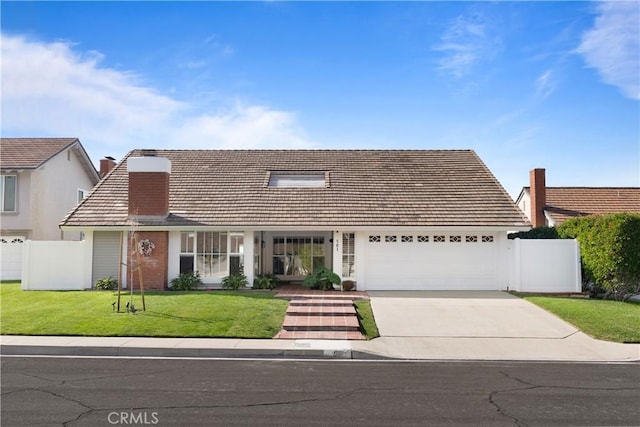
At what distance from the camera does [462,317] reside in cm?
1381

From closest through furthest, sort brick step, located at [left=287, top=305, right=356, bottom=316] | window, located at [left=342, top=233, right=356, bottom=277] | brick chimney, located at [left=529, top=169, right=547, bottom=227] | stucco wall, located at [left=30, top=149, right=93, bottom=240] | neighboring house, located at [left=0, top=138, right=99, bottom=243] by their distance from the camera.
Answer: brick step, located at [left=287, top=305, right=356, bottom=316] → window, located at [left=342, top=233, right=356, bottom=277] → neighboring house, located at [left=0, top=138, right=99, bottom=243] → stucco wall, located at [left=30, top=149, right=93, bottom=240] → brick chimney, located at [left=529, top=169, right=547, bottom=227]

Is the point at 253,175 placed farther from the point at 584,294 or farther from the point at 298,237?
the point at 584,294

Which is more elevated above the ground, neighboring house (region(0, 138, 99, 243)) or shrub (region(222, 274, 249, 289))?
neighboring house (region(0, 138, 99, 243))

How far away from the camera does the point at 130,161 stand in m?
18.3

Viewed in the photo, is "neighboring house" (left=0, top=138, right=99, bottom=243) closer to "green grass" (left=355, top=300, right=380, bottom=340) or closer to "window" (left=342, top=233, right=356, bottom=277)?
"window" (left=342, top=233, right=356, bottom=277)

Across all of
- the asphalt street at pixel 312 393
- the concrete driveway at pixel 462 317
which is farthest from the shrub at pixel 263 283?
the asphalt street at pixel 312 393

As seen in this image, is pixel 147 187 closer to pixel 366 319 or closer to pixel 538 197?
pixel 366 319

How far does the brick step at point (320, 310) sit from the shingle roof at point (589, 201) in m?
17.0

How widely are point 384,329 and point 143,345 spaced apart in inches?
220

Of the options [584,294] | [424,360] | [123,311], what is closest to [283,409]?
[424,360]

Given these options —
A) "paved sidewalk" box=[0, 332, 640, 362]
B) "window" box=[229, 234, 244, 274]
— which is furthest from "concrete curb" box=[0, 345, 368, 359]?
"window" box=[229, 234, 244, 274]

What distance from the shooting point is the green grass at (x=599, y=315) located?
12.0m

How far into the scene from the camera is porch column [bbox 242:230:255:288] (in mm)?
18344

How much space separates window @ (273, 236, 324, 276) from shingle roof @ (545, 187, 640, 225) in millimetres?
13277
